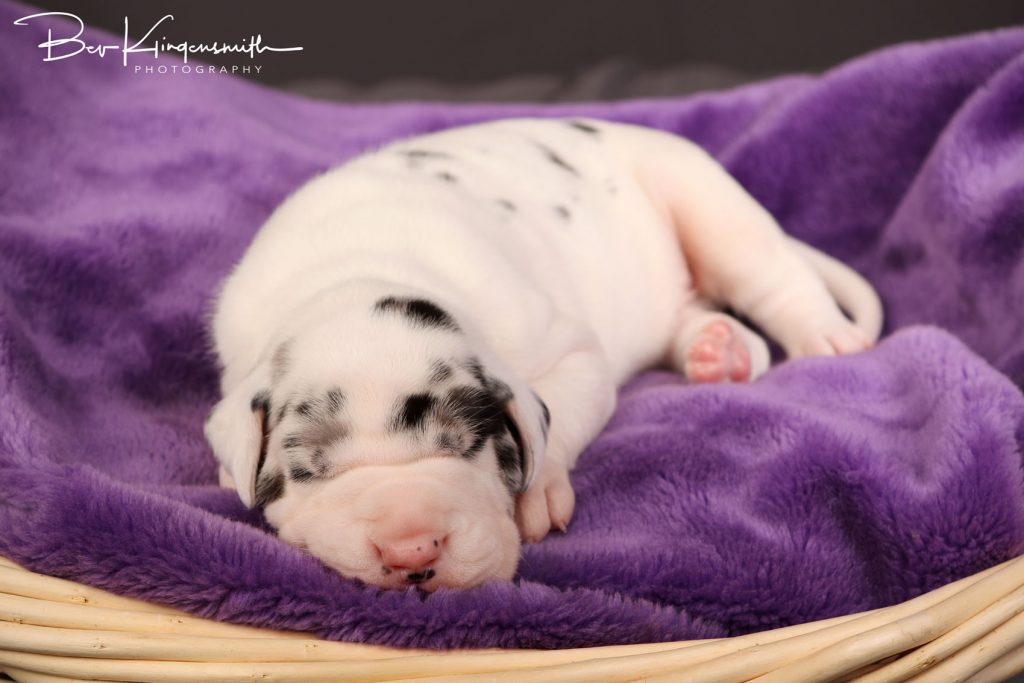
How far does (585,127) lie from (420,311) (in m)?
1.49

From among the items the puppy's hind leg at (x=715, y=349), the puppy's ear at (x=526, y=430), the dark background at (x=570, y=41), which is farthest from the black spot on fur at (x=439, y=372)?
the dark background at (x=570, y=41)

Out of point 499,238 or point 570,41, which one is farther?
point 570,41

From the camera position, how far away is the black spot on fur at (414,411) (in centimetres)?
183

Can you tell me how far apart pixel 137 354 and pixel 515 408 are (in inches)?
51.4

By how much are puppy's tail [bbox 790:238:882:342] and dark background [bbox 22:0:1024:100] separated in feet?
5.82

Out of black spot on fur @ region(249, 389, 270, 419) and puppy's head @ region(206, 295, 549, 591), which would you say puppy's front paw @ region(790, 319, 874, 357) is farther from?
black spot on fur @ region(249, 389, 270, 419)

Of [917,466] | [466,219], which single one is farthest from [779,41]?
[917,466]

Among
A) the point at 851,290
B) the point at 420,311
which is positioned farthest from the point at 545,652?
the point at 851,290

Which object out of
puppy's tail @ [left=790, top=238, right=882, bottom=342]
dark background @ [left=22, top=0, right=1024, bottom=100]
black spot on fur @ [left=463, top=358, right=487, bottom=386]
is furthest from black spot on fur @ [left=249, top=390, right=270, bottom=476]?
dark background @ [left=22, top=0, right=1024, bottom=100]

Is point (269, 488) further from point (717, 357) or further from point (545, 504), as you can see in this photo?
point (717, 357)

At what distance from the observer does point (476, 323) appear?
227 cm

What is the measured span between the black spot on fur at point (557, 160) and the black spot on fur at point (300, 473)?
1.49 m

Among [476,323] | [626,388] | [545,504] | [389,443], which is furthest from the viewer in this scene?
[626,388]

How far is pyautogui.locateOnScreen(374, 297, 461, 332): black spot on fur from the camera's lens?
6.46 feet
